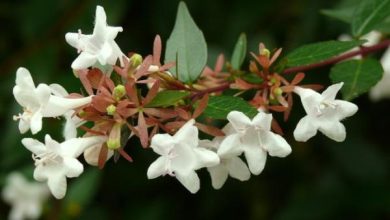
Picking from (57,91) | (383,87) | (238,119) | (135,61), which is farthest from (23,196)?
(238,119)

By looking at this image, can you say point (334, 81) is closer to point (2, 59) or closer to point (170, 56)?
point (170, 56)

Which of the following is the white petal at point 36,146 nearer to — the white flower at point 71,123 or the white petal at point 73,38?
the white flower at point 71,123

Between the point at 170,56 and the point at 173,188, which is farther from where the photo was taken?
the point at 173,188

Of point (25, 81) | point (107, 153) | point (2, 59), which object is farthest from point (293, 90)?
point (2, 59)

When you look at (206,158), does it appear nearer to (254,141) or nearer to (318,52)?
(254,141)

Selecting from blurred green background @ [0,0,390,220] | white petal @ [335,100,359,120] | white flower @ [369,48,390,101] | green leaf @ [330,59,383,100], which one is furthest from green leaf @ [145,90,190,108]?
blurred green background @ [0,0,390,220]
